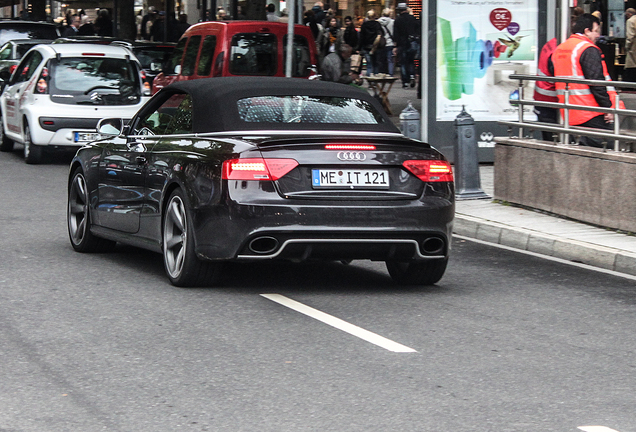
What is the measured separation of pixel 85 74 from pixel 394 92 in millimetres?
13787

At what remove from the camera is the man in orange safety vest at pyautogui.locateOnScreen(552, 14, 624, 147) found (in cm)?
1158

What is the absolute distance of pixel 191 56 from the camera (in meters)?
18.3

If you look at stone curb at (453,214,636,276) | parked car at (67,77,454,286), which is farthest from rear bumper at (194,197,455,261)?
stone curb at (453,214,636,276)

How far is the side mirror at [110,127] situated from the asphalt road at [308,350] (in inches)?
38.3

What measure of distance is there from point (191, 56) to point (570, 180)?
27.6 feet

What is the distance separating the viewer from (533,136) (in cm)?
1273

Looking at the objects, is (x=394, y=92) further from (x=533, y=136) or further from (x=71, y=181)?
(x=71, y=181)

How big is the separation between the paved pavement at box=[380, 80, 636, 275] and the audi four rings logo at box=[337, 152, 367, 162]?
2.78 meters

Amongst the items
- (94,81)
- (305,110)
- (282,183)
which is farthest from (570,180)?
(94,81)

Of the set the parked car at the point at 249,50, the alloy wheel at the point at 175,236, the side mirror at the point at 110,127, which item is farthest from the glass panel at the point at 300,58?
the alloy wheel at the point at 175,236

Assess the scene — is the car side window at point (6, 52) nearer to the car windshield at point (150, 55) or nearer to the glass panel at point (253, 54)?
the car windshield at point (150, 55)

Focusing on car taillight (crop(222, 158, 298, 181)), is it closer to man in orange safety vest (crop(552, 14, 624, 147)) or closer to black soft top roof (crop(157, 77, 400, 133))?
black soft top roof (crop(157, 77, 400, 133))

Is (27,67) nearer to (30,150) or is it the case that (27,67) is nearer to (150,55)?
(30,150)

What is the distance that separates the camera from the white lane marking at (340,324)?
6.34 m
